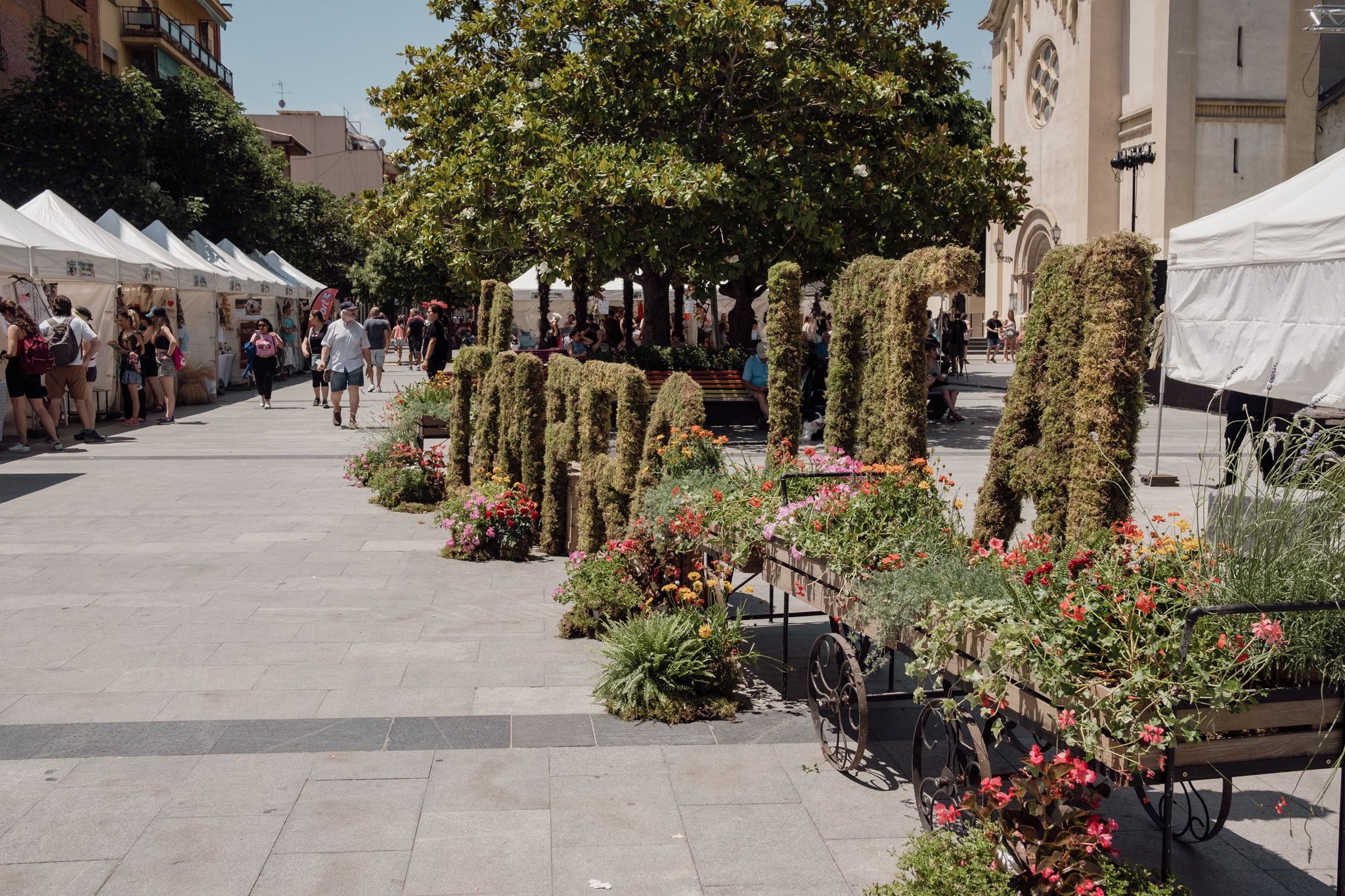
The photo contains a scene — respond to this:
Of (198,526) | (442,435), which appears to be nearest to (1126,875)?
(198,526)

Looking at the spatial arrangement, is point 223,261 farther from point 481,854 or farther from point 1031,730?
point 1031,730

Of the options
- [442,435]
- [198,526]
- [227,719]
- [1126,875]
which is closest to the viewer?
[1126,875]

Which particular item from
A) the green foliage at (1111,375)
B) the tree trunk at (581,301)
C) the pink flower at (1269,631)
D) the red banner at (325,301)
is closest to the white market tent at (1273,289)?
the green foliage at (1111,375)

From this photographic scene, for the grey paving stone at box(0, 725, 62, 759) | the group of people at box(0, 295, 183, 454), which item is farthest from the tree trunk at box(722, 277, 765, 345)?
the grey paving stone at box(0, 725, 62, 759)

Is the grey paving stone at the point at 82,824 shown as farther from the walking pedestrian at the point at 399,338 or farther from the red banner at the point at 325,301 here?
the walking pedestrian at the point at 399,338

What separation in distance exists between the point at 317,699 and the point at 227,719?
1.46ft

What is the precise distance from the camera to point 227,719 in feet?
18.0

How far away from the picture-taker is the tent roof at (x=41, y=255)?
14812mm

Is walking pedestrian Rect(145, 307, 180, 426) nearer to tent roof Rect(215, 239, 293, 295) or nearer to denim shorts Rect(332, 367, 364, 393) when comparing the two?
denim shorts Rect(332, 367, 364, 393)

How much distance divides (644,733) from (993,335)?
130 ft

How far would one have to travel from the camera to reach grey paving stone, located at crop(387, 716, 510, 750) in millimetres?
5191

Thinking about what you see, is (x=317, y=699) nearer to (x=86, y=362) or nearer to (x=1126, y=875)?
(x=1126, y=875)

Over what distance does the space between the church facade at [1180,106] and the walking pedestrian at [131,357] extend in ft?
77.1

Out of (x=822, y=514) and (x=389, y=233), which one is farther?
(x=389, y=233)
